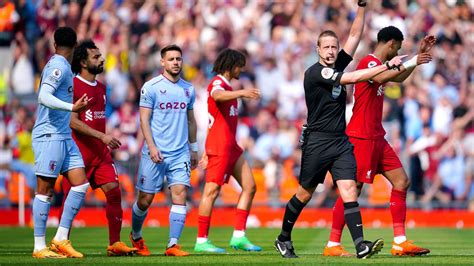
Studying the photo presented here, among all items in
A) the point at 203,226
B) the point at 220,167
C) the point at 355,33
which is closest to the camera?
the point at 355,33

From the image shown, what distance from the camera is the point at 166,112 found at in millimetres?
13383

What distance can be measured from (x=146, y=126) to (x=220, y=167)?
1886 millimetres

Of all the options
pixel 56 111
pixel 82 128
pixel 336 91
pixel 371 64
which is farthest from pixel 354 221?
pixel 56 111

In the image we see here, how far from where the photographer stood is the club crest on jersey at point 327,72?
1183cm

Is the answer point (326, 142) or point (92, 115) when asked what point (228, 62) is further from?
point (326, 142)

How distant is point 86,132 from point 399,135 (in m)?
13.2

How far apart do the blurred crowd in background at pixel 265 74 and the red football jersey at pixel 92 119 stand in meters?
10.3

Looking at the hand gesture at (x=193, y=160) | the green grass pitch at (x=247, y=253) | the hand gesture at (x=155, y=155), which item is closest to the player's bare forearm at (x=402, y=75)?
the green grass pitch at (x=247, y=253)

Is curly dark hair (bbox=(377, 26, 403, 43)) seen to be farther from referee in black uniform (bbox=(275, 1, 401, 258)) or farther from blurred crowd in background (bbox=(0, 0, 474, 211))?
blurred crowd in background (bbox=(0, 0, 474, 211))

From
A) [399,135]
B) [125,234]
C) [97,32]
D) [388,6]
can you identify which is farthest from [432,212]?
[97,32]

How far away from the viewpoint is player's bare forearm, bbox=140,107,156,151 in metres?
13.1

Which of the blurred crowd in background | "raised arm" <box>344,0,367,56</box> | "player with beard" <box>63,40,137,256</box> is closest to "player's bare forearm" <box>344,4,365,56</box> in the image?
"raised arm" <box>344,0,367,56</box>

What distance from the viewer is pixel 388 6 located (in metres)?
27.0

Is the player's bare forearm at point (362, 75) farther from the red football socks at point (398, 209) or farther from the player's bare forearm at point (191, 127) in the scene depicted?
the player's bare forearm at point (191, 127)
